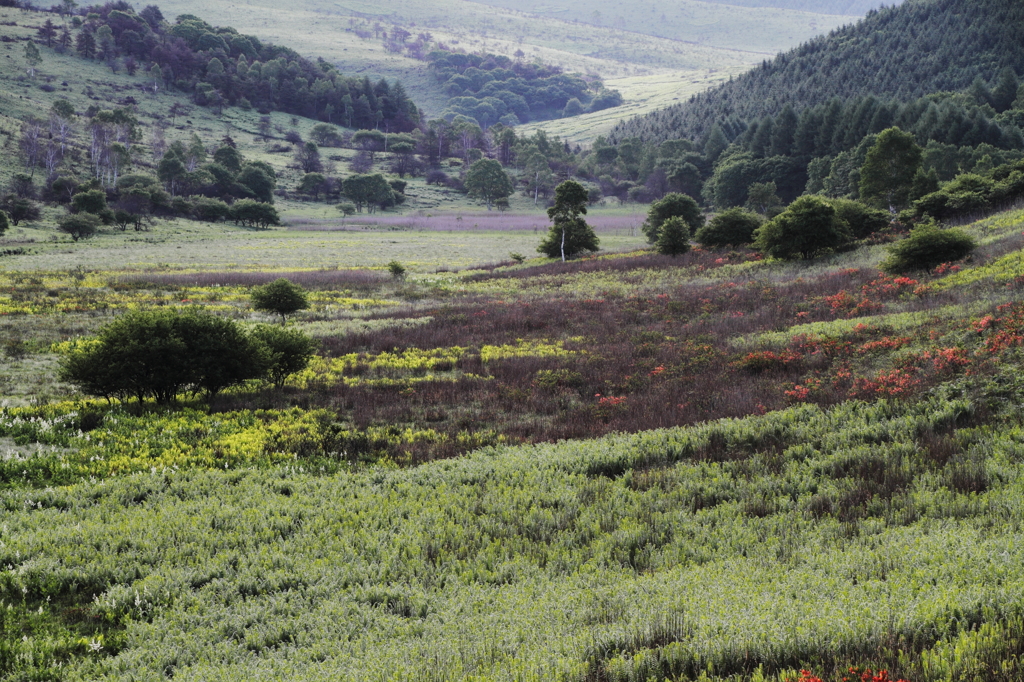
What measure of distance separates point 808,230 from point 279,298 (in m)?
28.7

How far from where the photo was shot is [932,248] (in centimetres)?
2042

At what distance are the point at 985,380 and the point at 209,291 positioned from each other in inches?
1358

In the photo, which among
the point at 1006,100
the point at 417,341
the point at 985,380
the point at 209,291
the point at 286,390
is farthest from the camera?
the point at 1006,100

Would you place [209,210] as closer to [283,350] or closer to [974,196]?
[283,350]

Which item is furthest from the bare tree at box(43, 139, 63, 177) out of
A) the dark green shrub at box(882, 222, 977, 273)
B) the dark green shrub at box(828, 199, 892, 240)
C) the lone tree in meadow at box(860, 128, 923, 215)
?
the dark green shrub at box(882, 222, 977, 273)

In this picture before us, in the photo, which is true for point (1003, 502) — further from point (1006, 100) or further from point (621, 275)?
point (1006, 100)

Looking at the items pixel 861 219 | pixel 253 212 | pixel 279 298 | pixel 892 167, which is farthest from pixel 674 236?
pixel 253 212

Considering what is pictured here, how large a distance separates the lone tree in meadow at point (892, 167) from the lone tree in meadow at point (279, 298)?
48.1 metres

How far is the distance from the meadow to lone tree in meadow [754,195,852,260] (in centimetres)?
1429

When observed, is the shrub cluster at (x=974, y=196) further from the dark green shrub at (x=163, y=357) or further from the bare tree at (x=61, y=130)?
the bare tree at (x=61, y=130)

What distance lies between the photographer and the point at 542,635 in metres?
4.48

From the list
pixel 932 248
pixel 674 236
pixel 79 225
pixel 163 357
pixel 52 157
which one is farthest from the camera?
pixel 52 157

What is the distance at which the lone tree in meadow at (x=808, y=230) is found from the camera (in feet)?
102

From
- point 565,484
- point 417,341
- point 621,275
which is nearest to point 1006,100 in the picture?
point 621,275
